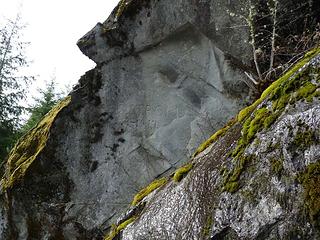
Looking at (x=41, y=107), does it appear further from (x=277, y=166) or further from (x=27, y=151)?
(x=277, y=166)

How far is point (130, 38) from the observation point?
930 centimetres

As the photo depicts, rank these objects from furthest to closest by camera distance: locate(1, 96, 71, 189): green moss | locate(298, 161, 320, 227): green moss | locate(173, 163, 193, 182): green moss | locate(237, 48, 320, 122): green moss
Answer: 1. locate(1, 96, 71, 189): green moss
2. locate(173, 163, 193, 182): green moss
3. locate(237, 48, 320, 122): green moss
4. locate(298, 161, 320, 227): green moss

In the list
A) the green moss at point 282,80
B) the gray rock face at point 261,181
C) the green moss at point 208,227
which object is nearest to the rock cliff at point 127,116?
the green moss at point 282,80

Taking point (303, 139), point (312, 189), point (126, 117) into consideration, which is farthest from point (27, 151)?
point (312, 189)

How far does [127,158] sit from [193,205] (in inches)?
219

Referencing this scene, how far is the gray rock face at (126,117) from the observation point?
8672mm

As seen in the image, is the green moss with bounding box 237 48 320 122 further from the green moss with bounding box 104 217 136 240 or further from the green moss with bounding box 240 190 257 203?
the green moss with bounding box 104 217 136 240

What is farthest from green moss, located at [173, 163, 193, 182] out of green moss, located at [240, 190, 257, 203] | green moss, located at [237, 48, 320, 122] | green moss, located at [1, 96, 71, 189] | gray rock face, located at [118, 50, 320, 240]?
green moss, located at [1, 96, 71, 189]

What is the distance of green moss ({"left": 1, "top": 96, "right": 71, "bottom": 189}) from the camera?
9.46 m

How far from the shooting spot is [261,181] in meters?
3.01

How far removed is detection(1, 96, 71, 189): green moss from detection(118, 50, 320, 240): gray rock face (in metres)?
6.06

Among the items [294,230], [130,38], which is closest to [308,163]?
[294,230]

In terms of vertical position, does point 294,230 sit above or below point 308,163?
below

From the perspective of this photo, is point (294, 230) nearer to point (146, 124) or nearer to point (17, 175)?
point (146, 124)
